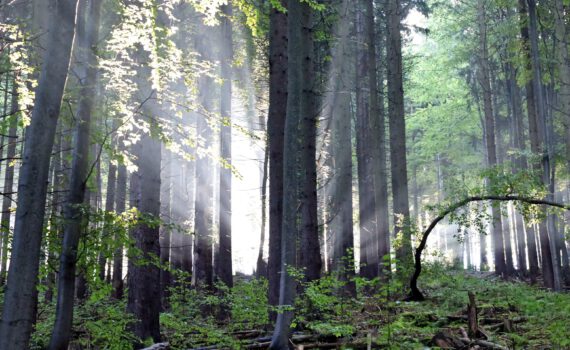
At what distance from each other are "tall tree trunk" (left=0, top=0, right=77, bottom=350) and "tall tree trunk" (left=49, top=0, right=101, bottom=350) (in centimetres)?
165

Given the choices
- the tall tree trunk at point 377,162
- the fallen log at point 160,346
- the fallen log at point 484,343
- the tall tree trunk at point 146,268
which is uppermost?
the tall tree trunk at point 377,162

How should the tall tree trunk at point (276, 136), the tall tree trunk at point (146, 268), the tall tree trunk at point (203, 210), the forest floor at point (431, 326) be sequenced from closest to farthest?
the forest floor at point (431, 326) < the tall tree trunk at point (146, 268) < the tall tree trunk at point (276, 136) < the tall tree trunk at point (203, 210)

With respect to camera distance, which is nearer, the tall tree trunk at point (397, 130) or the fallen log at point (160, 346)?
the fallen log at point (160, 346)

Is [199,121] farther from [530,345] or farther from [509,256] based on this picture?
[509,256]

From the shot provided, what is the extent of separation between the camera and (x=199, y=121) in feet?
56.7

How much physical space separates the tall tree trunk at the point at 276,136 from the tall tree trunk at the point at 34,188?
5.61 m

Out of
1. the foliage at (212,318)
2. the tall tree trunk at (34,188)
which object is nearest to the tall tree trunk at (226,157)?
the foliage at (212,318)

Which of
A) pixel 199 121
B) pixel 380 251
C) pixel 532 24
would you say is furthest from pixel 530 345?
pixel 199 121

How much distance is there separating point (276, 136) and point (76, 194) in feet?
14.7

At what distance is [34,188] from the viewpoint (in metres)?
4.15

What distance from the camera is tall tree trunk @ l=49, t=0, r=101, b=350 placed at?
6105 millimetres

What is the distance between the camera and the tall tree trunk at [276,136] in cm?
944

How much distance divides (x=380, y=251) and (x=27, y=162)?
14.3m

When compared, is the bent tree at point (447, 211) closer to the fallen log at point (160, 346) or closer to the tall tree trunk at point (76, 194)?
the fallen log at point (160, 346)
